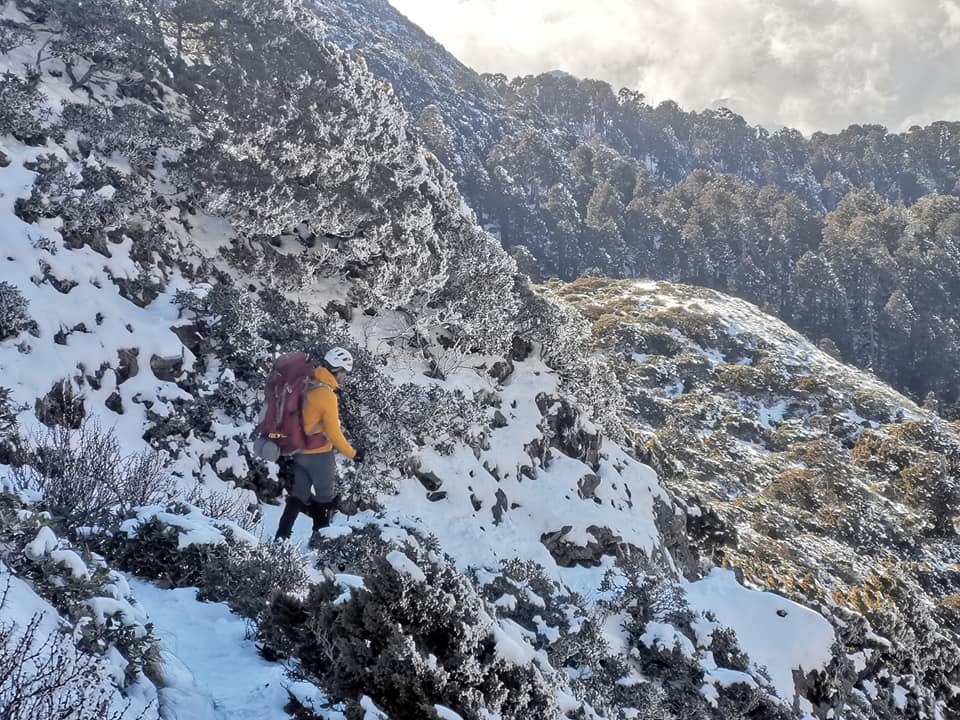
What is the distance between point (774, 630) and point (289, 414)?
10444 mm

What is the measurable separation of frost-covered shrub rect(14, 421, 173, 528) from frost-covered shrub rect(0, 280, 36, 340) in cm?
159

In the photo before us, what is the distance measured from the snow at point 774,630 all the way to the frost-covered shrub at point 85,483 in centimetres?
910

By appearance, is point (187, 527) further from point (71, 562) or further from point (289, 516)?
point (71, 562)

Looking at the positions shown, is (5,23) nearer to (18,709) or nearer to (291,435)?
(291,435)

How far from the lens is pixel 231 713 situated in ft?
10.6

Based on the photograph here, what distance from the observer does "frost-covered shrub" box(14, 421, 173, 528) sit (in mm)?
4865

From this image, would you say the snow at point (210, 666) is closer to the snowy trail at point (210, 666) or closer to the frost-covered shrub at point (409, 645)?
the snowy trail at point (210, 666)

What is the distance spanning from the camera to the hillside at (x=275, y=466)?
333cm

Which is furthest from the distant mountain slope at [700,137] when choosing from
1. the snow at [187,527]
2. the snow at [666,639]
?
the snow at [187,527]

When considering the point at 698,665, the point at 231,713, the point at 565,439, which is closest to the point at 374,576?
the point at 231,713

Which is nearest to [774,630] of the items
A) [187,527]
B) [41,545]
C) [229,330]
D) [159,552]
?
[229,330]

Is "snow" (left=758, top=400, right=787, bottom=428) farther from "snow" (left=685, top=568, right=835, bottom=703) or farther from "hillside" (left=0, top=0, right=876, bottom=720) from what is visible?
"snow" (left=685, top=568, right=835, bottom=703)

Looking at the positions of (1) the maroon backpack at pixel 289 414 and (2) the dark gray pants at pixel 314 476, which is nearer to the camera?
(1) the maroon backpack at pixel 289 414

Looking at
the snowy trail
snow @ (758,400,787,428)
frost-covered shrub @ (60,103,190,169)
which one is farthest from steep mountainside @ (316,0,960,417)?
the snowy trail
